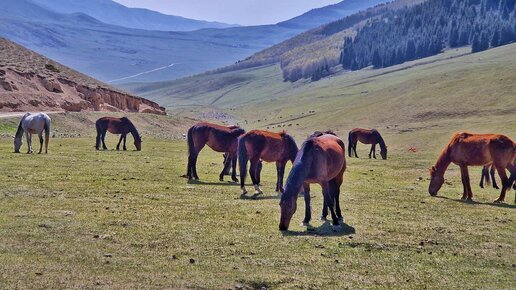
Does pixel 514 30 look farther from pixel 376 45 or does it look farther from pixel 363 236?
pixel 363 236

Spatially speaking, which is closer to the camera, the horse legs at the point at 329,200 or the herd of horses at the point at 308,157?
the herd of horses at the point at 308,157

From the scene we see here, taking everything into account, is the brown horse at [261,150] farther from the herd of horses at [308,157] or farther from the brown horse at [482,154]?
the brown horse at [482,154]

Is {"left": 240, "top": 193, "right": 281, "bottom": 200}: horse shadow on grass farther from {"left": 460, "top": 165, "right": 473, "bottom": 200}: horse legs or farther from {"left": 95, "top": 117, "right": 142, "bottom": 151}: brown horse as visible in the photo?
{"left": 95, "top": 117, "right": 142, "bottom": 151}: brown horse

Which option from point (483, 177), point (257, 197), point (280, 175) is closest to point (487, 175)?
point (483, 177)

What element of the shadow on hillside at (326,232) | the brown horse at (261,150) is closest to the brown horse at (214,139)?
the brown horse at (261,150)

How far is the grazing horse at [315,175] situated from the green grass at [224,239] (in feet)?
1.49

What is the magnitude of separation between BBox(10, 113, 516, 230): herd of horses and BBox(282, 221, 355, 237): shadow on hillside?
0.24 m

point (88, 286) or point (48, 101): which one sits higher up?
point (48, 101)

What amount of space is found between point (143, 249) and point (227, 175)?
582 inches

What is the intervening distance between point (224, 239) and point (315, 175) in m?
2.89

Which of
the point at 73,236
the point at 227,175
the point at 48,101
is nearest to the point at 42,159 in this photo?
the point at 227,175

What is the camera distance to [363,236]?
13.5 m

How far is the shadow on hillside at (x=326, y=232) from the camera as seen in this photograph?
1364 centimetres

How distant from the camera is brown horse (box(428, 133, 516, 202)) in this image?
67.6 feet
